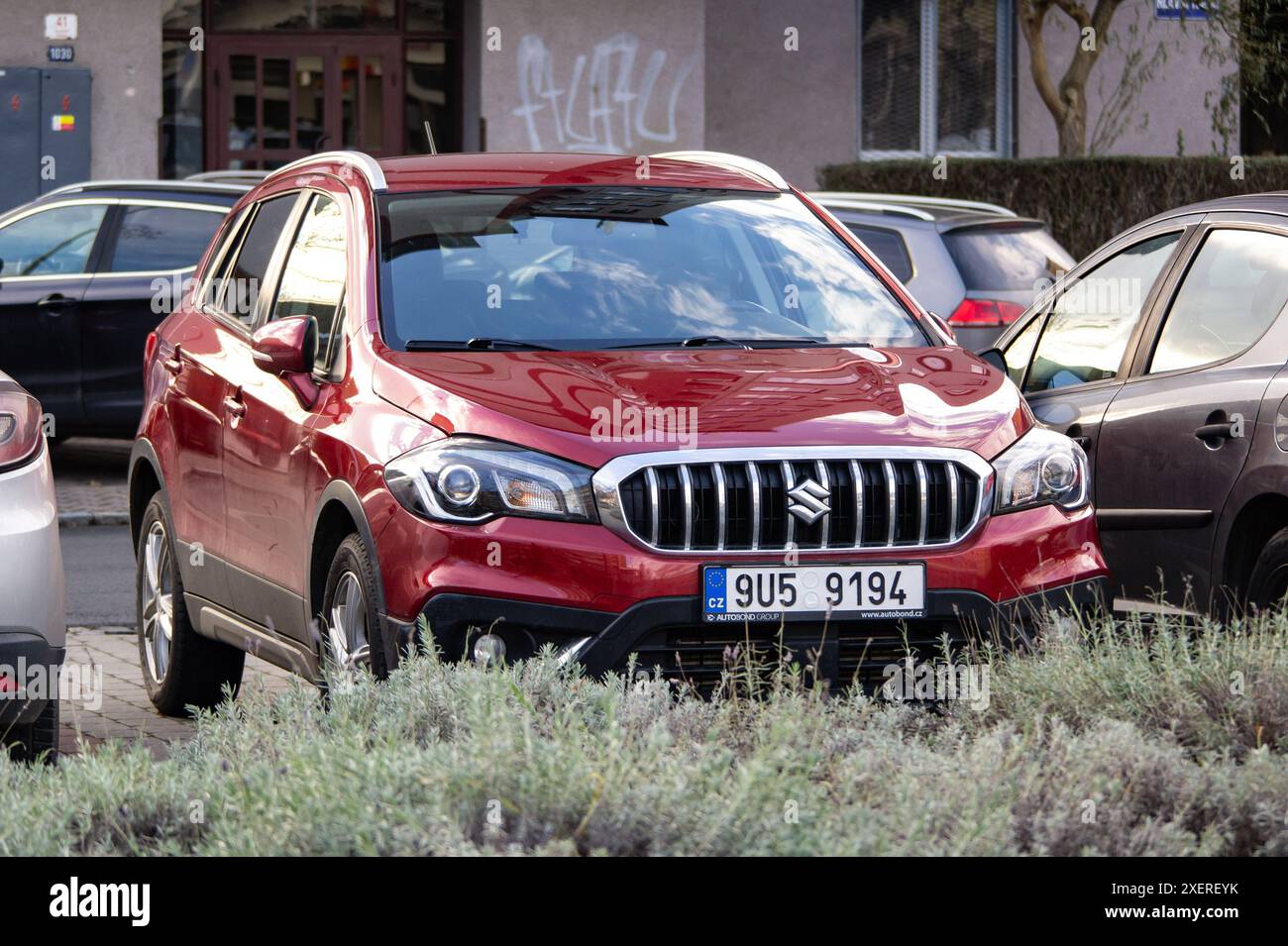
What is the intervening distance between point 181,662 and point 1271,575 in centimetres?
367

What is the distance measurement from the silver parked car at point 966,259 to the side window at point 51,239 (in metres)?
5.28

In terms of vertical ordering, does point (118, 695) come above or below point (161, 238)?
below

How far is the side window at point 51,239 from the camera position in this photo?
14.0m

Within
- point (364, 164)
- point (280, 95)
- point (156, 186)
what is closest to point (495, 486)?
point (364, 164)

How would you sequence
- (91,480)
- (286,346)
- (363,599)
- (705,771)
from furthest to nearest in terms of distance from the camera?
1. (91,480)
2. (286,346)
3. (363,599)
4. (705,771)

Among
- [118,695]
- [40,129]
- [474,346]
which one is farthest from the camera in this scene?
[40,129]

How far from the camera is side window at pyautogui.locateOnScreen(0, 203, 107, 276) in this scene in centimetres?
1405

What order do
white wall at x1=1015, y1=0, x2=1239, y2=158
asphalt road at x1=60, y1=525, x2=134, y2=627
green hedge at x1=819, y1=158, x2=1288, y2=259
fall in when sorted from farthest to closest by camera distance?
1. white wall at x1=1015, y1=0, x2=1239, y2=158
2. green hedge at x1=819, y1=158, x2=1288, y2=259
3. asphalt road at x1=60, y1=525, x2=134, y2=627

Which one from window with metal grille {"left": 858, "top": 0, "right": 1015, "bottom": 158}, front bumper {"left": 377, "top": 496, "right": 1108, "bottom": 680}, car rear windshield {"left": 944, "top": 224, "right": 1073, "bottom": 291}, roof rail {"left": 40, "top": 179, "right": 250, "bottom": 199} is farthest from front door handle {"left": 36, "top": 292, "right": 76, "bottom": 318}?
window with metal grille {"left": 858, "top": 0, "right": 1015, "bottom": 158}

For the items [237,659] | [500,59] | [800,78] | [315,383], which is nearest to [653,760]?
[315,383]

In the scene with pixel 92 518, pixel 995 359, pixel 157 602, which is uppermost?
pixel 995 359

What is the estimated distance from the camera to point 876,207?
11.8m

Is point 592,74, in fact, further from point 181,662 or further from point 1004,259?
point 181,662

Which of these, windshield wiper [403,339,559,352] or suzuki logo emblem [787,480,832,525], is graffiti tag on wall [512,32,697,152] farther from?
suzuki logo emblem [787,480,832,525]
